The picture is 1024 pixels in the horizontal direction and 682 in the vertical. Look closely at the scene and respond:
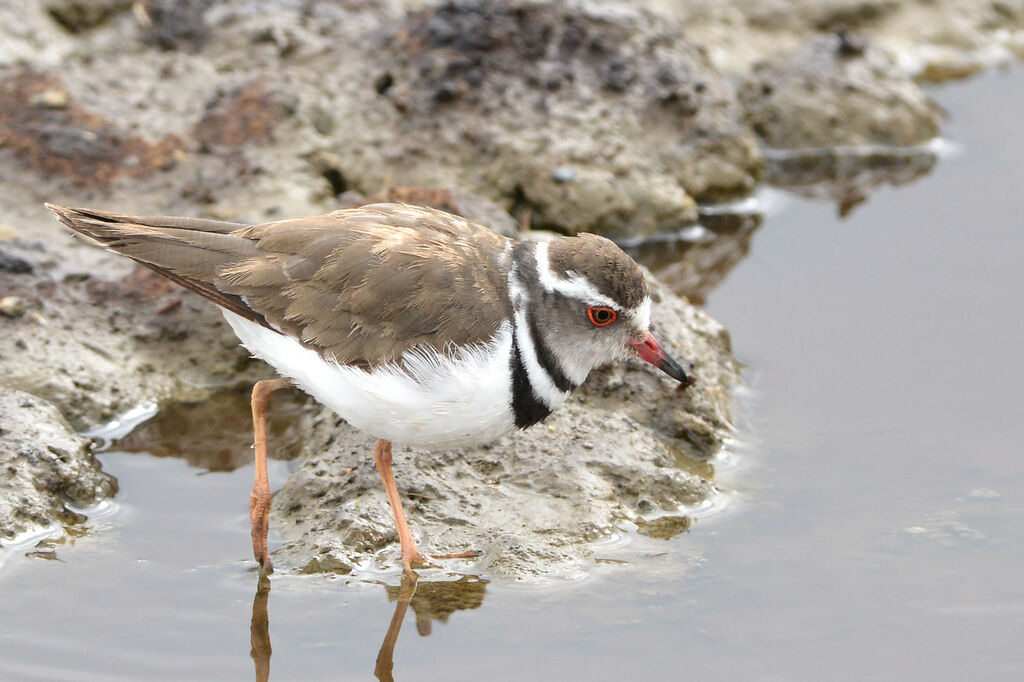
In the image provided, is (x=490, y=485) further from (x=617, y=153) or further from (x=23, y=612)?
(x=617, y=153)

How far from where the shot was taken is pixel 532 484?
264 inches

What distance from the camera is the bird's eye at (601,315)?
6.01 metres

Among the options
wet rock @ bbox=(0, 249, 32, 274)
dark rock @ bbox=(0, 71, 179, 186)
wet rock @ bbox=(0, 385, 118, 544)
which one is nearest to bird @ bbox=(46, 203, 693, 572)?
wet rock @ bbox=(0, 385, 118, 544)

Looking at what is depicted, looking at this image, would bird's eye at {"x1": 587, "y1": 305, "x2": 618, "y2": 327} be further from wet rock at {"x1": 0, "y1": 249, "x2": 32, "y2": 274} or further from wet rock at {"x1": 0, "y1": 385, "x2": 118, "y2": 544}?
wet rock at {"x1": 0, "y1": 249, "x2": 32, "y2": 274}

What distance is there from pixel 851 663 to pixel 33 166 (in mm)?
6311

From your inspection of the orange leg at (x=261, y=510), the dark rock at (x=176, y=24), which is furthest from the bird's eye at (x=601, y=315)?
the dark rock at (x=176, y=24)

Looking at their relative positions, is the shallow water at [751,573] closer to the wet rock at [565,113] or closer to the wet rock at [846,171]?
the wet rock at [565,113]

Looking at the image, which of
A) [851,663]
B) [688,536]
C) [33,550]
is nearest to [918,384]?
[688,536]

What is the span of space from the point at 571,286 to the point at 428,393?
0.90 m

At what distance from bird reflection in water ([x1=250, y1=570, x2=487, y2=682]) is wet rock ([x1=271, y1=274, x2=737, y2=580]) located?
0.54ft

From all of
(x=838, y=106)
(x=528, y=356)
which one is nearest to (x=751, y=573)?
(x=528, y=356)

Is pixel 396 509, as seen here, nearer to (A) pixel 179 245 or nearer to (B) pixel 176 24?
(A) pixel 179 245

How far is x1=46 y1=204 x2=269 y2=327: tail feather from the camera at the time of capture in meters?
6.09

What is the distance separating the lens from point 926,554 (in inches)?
246
